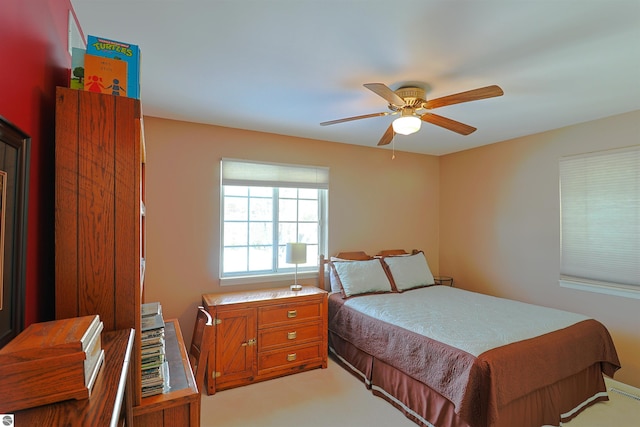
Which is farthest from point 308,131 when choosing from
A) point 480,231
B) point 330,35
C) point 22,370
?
point 22,370

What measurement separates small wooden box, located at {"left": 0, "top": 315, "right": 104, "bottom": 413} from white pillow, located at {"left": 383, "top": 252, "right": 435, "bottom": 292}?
10.7 feet

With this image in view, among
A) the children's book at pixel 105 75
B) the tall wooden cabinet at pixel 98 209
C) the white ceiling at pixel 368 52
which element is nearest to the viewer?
the tall wooden cabinet at pixel 98 209

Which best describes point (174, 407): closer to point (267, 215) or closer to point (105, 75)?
point (105, 75)

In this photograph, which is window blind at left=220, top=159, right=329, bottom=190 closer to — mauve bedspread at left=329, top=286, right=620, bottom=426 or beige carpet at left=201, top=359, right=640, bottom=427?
mauve bedspread at left=329, top=286, right=620, bottom=426

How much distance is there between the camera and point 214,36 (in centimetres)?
167

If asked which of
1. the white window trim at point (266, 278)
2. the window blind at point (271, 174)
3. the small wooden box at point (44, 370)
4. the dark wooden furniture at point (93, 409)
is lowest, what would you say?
the white window trim at point (266, 278)

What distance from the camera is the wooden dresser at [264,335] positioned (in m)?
2.69

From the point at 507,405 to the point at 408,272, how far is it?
6.10 feet

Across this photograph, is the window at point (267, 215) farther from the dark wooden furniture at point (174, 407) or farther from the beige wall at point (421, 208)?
the dark wooden furniture at point (174, 407)

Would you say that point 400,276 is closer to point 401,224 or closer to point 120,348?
point 401,224

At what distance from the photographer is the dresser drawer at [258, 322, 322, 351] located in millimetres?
2863

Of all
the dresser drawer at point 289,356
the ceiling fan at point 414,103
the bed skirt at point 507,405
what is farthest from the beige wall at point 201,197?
the ceiling fan at point 414,103

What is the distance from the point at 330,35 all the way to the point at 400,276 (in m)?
2.77

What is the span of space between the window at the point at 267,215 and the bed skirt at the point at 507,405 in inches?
56.3
